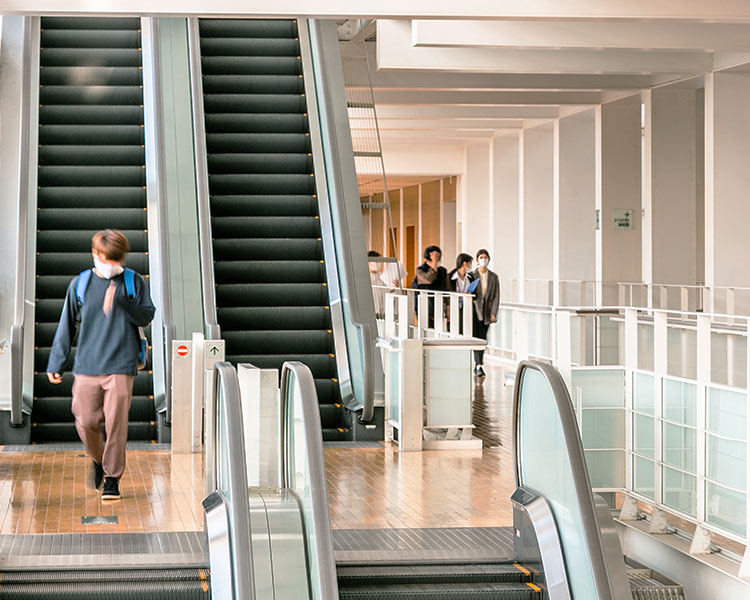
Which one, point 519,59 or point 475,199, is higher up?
point 519,59

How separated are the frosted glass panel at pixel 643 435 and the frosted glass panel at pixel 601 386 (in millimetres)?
190

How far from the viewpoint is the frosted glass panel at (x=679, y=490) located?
623 centimetres

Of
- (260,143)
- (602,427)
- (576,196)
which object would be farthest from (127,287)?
(576,196)

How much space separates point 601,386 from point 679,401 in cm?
71

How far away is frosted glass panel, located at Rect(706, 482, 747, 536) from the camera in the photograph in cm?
571

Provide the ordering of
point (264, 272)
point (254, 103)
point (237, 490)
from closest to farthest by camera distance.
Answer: point (237, 490), point (264, 272), point (254, 103)

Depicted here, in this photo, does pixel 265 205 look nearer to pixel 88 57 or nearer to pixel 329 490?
pixel 88 57

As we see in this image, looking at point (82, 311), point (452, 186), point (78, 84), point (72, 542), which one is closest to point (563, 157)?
point (452, 186)

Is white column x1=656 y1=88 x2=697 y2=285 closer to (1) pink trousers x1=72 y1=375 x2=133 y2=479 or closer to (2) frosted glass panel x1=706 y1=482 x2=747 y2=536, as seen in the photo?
(1) pink trousers x1=72 y1=375 x2=133 y2=479


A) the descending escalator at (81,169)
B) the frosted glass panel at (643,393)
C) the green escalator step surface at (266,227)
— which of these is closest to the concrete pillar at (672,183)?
the green escalator step surface at (266,227)

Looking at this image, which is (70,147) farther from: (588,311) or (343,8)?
(588,311)

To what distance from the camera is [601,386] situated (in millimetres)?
7070

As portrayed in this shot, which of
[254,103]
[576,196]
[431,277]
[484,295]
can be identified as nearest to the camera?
[254,103]

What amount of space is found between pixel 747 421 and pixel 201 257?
6.06 m
